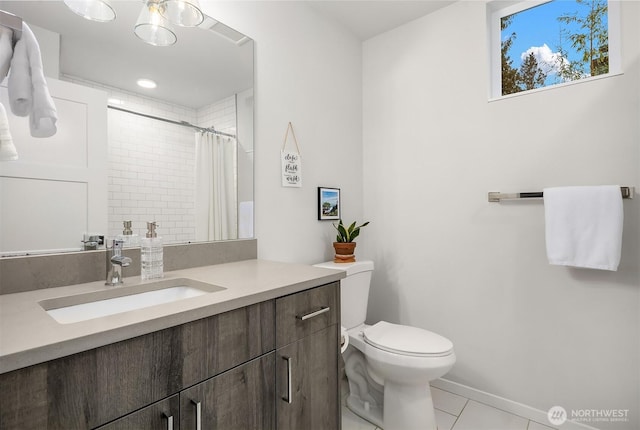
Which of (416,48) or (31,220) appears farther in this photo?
(416,48)

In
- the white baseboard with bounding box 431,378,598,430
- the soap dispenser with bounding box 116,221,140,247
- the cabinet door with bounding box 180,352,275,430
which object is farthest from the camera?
the white baseboard with bounding box 431,378,598,430

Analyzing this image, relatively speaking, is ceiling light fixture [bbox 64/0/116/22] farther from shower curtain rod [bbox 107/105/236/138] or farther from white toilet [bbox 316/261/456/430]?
white toilet [bbox 316/261/456/430]

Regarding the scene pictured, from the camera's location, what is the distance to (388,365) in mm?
1552

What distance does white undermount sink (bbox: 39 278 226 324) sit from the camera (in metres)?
0.91

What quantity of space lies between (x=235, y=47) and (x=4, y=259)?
128 centimetres

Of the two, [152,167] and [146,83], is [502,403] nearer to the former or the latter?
[152,167]

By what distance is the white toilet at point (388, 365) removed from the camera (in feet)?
4.96

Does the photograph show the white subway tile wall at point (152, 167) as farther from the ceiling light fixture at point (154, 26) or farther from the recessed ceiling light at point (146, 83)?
the ceiling light fixture at point (154, 26)

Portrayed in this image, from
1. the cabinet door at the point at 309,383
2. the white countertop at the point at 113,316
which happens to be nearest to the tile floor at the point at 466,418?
the cabinet door at the point at 309,383

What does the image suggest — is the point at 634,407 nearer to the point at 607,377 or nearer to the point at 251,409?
the point at 607,377

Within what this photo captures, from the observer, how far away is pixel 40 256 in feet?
3.37

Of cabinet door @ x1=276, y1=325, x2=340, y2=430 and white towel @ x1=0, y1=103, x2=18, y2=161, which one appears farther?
cabinet door @ x1=276, y1=325, x2=340, y2=430

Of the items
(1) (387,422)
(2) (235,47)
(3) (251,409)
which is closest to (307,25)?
(2) (235,47)

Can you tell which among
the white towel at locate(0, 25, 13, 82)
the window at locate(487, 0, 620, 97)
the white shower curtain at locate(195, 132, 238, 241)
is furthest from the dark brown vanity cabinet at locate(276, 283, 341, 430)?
the window at locate(487, 0, 620, 97)
